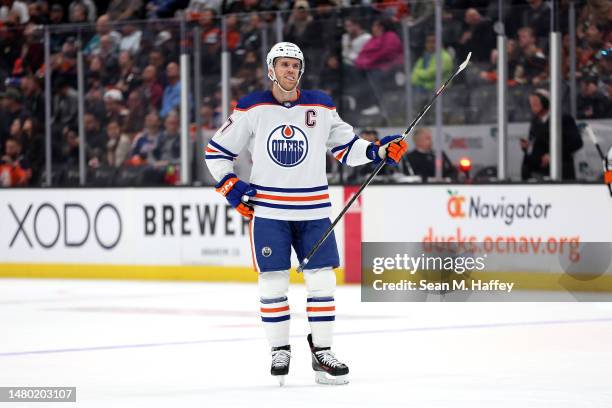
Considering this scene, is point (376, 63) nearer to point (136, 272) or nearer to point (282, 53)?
point (136, 272)

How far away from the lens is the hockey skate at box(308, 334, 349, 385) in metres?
5.27

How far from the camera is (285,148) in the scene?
549 cm

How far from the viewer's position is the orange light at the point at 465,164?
10.5 meters

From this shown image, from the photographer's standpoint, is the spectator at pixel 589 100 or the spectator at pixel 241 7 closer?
the spectator at pixel 589 100

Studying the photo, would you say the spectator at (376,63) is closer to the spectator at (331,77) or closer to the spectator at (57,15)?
the spectator at (331,77)

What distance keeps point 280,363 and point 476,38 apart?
5.59 metres

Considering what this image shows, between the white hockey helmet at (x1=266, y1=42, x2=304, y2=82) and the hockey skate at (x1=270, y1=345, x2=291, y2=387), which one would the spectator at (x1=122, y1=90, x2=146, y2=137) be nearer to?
the white hockey helmet at (x1=266, y1=42, x2=304, y2=82)

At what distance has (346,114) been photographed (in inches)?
428

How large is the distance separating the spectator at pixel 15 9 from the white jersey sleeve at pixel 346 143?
8.24 meters

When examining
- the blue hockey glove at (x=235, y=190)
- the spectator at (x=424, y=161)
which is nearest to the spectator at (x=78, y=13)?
the spectator at (x=424, y=161)

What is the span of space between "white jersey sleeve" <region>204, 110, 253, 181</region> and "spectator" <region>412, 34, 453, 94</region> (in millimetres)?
5036

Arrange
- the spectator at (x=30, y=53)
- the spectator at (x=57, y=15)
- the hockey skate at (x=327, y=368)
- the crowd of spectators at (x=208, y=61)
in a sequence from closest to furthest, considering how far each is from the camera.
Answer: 1. the hockey skate at (x=327, y=368)
2. the crowd of spectators at (x=208, y=61)
3. the spectator at (x=30, y=53)
4. the spectator at (x=57, y=15)

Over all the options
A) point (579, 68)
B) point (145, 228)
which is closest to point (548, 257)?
point (579, 68)

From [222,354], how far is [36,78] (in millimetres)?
6471
